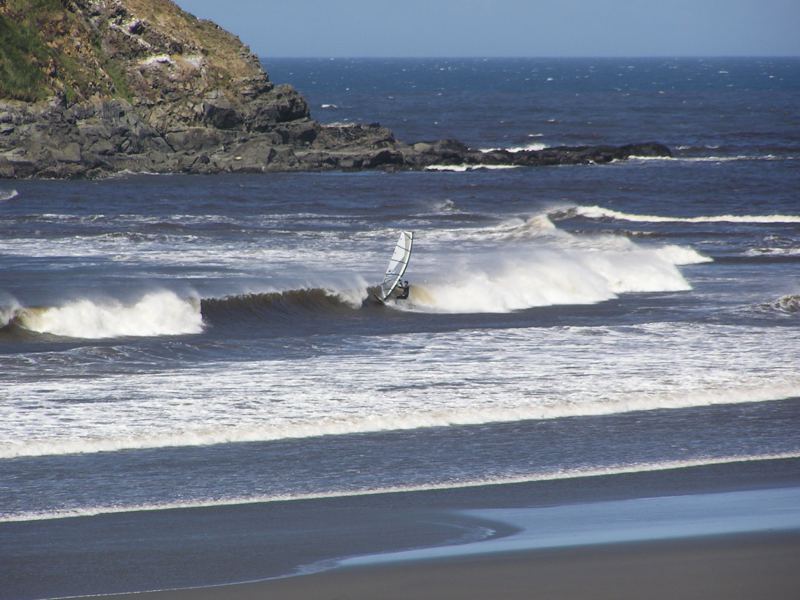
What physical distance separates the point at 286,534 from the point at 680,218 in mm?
29652

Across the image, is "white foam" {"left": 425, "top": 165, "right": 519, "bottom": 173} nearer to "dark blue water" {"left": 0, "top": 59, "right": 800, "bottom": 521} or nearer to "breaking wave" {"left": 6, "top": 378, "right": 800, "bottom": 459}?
"dark blue water" {"left": 0, "top": 59, "right": 800, "bottom": 521}

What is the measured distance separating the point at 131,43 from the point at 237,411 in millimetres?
44546

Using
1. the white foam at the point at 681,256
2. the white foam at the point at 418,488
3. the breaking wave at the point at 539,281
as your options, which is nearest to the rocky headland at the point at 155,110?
the white foam at the point at 681,256

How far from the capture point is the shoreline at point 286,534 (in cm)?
810

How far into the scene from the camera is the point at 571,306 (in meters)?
21.8

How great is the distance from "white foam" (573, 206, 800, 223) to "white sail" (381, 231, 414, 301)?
1437 cm

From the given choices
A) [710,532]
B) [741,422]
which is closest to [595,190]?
[741,422]

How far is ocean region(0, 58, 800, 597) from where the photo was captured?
11.1 m

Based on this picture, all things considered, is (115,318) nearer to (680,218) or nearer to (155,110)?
(680,218)

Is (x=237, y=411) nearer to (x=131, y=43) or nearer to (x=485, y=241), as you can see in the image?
(x=485, y=241)

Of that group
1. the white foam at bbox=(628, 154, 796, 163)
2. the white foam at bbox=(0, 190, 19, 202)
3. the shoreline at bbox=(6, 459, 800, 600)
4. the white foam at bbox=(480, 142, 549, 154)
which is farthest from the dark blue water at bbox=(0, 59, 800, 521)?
the white foam at bbox=(480, 142, 549, 154)

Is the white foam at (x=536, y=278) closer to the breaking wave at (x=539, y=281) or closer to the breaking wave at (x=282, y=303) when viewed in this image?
the breaking wave at (x=539, y=281)

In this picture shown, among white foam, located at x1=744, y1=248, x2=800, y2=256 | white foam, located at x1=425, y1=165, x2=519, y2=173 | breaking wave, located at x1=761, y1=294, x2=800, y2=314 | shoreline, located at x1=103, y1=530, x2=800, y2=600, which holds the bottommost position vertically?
white foam, located at x1=744, y1=248, x2=800, y2=256

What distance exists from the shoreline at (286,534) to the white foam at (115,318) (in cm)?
973
